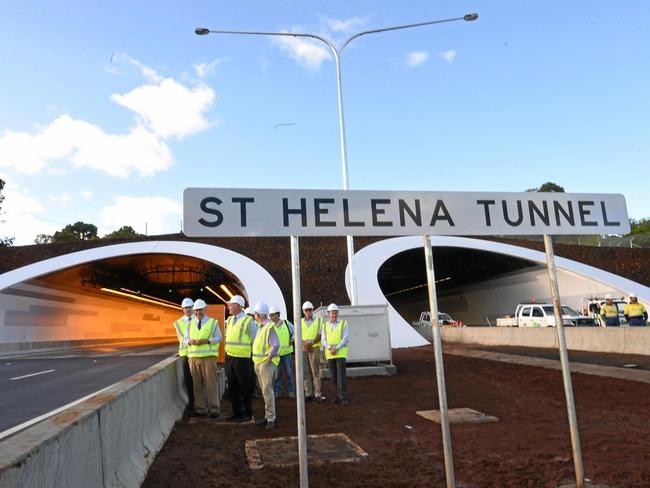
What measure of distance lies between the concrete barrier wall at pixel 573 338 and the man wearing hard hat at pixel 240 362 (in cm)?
1249

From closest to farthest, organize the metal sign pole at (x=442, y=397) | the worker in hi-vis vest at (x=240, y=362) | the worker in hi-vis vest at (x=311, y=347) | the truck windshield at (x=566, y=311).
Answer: the metal sign pole at (x=442, y=397) < the worker in hi-vis vest at (x=240, y=362) < the worker in hi-vis vest at (x=311, y=347) < the truck windshield at (x=566, y=311)

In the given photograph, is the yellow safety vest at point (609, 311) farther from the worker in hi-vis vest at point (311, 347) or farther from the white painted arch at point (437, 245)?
the worker in hi-vis vest at point (311, 347)

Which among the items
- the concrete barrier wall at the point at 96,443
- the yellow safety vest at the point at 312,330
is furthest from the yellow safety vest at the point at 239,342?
the yellow safety vest at the point at 312,330

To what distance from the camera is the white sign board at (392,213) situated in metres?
4.29

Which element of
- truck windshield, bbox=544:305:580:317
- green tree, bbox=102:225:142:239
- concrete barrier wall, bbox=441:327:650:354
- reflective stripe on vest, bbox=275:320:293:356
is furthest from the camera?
green tree, bbox=102:225:142:239

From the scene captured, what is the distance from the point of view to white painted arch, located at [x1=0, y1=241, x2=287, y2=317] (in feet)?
106

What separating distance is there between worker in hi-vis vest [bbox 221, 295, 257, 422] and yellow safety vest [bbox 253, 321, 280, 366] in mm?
346

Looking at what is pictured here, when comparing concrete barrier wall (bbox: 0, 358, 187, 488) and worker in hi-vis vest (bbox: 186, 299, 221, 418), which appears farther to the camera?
worker in hi-vis vest (bbox: 186, 299, 221, 418)

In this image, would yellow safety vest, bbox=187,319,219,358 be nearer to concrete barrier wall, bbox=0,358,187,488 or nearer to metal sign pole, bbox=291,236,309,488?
concrete barrier wall, bbox=0,358,187,488

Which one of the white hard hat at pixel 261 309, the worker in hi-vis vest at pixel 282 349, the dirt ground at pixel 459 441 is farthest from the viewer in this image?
the worker in hi-vis vest at pixel 282 349

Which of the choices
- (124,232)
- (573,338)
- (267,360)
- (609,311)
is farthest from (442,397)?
(124,232)

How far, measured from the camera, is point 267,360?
8148 mm

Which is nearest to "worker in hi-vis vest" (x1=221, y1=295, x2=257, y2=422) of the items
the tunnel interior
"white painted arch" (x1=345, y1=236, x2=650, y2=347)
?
"white painted arch" (x1=345, y1=236, x2=650, y2=347)

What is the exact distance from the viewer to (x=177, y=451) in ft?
21.6
